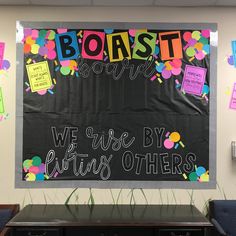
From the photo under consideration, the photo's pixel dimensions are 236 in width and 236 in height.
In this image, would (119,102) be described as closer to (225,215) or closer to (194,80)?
(194,80)

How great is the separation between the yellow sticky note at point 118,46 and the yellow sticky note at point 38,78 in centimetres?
67

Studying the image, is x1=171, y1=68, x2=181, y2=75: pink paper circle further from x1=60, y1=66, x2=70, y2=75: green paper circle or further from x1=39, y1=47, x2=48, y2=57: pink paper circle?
x1=39, y1=47, x2=48, y2=57: pink paper circle

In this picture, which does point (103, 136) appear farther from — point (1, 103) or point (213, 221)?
point (213, 221)

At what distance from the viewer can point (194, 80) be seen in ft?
11.7

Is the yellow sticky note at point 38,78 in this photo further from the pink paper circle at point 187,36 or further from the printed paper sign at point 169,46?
the pink paper circle at point 187,36

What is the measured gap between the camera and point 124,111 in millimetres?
3545

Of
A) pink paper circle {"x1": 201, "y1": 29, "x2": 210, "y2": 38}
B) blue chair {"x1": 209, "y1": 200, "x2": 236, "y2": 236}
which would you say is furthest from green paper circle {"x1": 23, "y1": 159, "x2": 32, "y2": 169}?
pink paper circle {"x1": 201, "y1": 29, "x2": 210, "y2": 38}

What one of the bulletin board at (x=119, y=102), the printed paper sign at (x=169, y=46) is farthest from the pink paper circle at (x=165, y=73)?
the printed paper sign at (x=169, y=46)

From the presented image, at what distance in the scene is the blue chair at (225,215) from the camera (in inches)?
131

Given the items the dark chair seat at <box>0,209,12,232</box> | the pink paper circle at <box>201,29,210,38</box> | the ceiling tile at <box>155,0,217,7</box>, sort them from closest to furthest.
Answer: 1. the dark chair seat at <box>0,209,12,232</box>
2. the ceiling tile at <box>155,0,217,7</box>
3. the pink paper circle at <box>201,29,210,38</box>

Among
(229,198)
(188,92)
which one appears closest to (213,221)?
(229,198)

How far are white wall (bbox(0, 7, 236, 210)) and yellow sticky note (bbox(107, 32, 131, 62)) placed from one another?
0.18 meters

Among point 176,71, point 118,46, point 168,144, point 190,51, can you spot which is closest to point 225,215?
point 168,144

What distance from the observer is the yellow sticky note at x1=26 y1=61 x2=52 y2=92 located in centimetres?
Result: 353
